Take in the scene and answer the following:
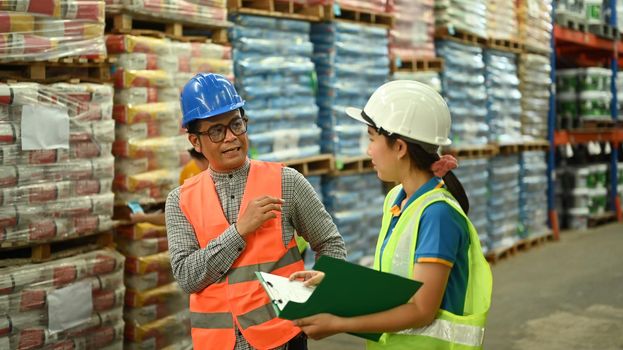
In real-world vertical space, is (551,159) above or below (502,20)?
below

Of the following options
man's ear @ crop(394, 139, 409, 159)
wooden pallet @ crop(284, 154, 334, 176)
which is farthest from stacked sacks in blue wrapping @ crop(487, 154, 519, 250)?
man's ear @ crop(394, 139, 409, 159)

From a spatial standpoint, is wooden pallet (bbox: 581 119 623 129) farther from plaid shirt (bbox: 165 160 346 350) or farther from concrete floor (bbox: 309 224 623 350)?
plaid shirt (bbox: 165 160 346 350)

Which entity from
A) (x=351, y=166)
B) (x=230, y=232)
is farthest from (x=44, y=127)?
(x=351, y=166)

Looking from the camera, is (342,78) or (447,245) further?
(342,78)

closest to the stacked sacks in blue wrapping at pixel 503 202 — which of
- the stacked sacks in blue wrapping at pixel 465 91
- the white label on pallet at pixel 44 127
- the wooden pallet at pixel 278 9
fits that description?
the stacked sacks in blue wrapping at pixel 465 91

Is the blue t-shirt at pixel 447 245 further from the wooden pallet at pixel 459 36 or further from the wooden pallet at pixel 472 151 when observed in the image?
the wooden pallet at pixel 459 36

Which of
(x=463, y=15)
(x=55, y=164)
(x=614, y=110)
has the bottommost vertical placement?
(x=55, y=164)

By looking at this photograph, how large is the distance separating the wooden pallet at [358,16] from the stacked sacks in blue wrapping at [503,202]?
113 inches

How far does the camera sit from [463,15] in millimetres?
8938

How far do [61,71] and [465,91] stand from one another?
540 centimetres

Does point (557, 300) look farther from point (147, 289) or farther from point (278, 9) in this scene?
point (147, 289)

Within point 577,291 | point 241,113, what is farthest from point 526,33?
point 241,113

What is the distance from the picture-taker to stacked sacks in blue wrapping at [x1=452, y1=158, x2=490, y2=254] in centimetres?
905

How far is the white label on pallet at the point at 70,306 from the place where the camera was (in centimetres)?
439
